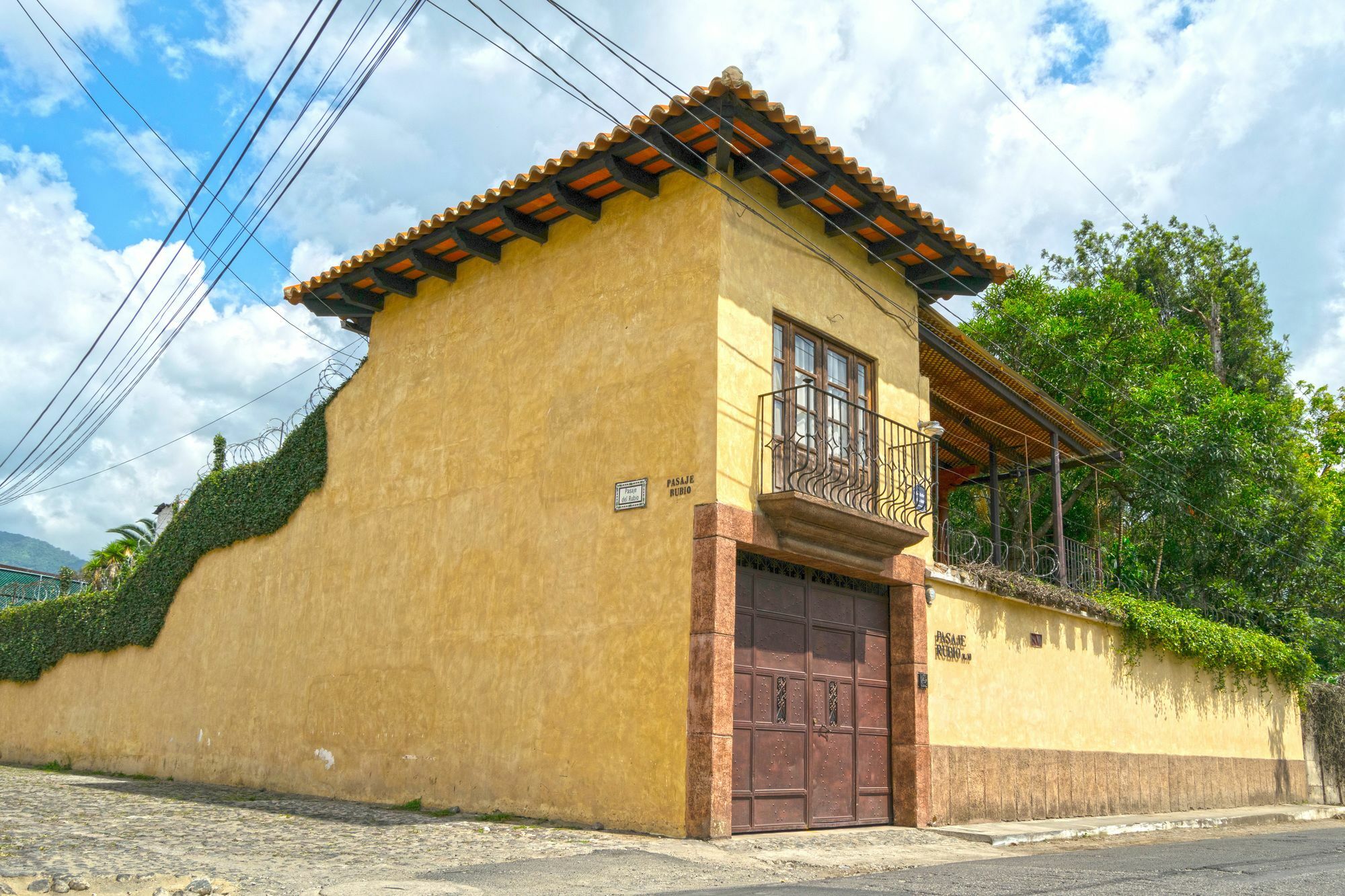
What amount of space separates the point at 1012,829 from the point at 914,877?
4330mm

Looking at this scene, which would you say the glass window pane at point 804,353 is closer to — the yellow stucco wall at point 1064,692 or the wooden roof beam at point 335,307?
the yellow stucco wall at point 1064,692

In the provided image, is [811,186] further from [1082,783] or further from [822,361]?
[1082,783]

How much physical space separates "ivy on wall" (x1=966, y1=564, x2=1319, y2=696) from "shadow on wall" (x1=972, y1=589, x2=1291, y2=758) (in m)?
0.13

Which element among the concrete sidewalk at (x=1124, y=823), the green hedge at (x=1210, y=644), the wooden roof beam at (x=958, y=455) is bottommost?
the concrete sidewalk at (x=1124, y=823)

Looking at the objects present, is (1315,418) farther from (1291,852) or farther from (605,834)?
(605,834)

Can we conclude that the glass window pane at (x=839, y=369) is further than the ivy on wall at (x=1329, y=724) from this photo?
No

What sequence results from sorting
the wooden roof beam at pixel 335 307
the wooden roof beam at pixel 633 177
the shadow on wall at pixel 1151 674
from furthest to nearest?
the wooden roof beam at pixel 335 307
the shadow on wall at pixel 1151 674
the wooden roof beam at pixel 633 177

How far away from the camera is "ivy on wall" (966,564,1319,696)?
1382 centimetres

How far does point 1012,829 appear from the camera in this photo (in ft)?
37.5

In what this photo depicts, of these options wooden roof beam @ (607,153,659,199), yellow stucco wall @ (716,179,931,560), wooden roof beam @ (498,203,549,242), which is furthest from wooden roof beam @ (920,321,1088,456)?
wooden roof beam @ (498,203,549,242)

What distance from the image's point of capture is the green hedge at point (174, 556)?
15.0 m

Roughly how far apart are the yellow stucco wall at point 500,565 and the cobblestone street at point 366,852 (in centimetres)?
76

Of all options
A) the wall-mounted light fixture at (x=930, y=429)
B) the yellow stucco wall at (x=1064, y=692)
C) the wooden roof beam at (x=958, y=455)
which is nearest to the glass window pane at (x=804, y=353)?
the wall-mounted light fixture at (x=930, y=429)

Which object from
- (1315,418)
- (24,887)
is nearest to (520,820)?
(24,887)
